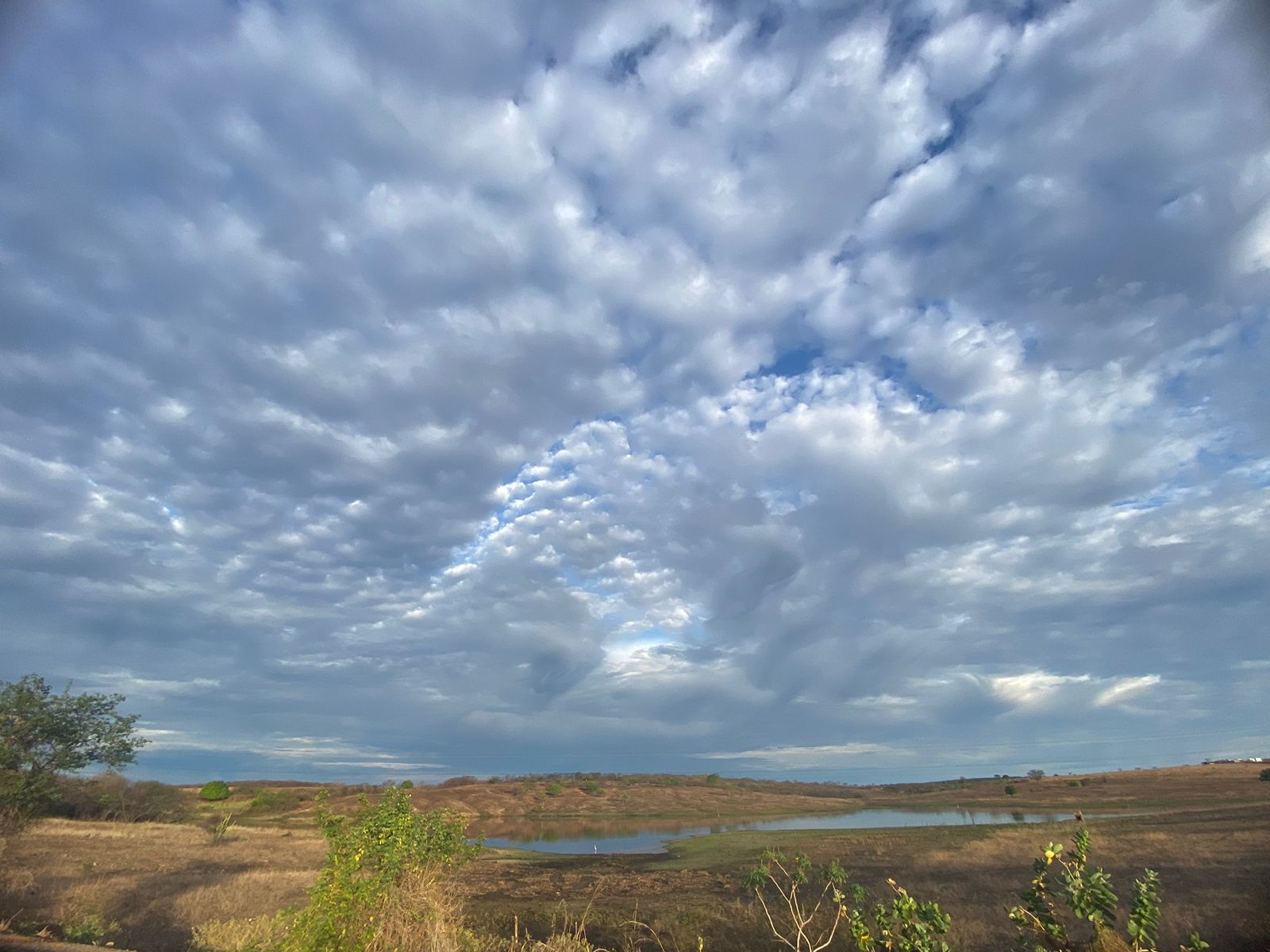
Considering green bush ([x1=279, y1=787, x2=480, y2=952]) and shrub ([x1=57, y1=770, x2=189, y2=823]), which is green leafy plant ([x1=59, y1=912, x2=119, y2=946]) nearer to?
green bush ([x1=279, y1=787, x2=480, y2=952])

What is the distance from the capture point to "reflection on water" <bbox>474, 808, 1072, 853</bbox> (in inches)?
3191

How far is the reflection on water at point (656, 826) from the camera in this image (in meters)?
81.1

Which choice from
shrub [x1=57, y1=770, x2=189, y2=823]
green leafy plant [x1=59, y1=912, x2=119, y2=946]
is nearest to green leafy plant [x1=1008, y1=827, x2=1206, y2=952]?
green leafy plant [x1=59, y1=912, x2=119, y2=946]

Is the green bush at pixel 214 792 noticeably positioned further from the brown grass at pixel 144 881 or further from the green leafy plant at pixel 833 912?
the green leafy plant at pixel 833 912

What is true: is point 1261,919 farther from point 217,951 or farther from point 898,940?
point 217,951

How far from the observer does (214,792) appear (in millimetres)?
97375

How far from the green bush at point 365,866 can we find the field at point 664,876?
551cm

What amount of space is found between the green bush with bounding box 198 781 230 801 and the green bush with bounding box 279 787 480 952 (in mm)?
103827

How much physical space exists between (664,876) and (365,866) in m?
40.7

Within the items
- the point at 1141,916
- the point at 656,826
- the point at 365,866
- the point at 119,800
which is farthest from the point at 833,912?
the point at 656,826

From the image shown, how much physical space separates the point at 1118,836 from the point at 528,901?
37.8 metres

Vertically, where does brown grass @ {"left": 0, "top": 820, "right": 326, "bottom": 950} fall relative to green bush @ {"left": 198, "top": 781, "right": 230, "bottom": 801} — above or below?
below

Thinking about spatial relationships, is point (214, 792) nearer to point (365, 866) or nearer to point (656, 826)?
point (656, 826)

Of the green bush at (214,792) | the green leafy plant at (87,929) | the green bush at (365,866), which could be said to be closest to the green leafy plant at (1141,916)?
the green bush at (365,866)
